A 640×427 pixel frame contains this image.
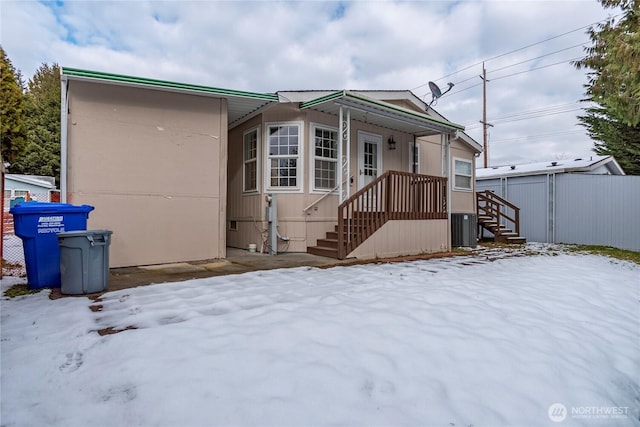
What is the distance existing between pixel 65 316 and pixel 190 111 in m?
4.29

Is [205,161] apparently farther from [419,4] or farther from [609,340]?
[419,4]

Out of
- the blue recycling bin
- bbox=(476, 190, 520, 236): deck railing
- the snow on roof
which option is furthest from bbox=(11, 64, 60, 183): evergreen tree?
the snow on roof

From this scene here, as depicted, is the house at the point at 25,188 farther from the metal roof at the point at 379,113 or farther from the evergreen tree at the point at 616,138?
the evergreen tree at the point at 616,138

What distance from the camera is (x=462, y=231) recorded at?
31.6 feet

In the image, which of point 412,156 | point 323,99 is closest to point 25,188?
point 323,99

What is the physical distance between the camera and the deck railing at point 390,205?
6637 mm

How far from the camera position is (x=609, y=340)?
9.46ft

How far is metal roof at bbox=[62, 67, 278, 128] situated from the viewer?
5.13 m

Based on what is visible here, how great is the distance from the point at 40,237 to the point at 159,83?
3.03 m

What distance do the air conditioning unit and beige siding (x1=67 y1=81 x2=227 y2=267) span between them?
6.45 m

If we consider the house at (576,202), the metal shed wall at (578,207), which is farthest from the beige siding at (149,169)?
the metal shed wall at (578,207)

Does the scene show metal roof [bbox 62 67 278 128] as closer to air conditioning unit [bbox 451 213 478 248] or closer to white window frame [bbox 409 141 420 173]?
white window frame [bbox 409 141 420 173]

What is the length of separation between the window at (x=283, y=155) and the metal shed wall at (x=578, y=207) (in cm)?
962

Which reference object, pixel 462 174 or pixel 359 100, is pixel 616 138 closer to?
pixel 462 174
